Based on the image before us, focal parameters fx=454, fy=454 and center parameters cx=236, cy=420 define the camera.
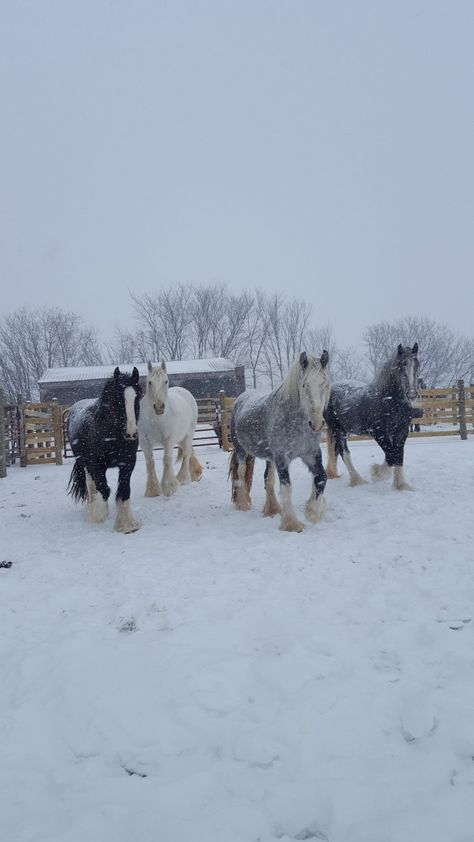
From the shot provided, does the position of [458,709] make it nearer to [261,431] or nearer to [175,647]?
[175,647]

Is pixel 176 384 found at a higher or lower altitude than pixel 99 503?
higher

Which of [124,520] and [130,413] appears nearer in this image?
[130,413]

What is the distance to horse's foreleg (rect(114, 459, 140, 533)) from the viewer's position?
17.3 ft

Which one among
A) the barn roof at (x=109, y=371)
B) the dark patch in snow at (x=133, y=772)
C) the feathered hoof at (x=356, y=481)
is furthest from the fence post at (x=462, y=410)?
the barn roof at (x=109, y=371)

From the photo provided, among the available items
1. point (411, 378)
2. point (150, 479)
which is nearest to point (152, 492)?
point (150, 479)

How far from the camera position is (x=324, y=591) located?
3256mm

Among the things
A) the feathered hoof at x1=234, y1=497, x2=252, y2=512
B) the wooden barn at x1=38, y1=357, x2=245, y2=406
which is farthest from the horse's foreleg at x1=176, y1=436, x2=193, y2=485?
the wooden barn at x1=38, y1=357, x2=245, y2=406

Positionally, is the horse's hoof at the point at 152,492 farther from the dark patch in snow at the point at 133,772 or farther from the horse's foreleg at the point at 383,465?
the dark patch in snow at the point at 133,772

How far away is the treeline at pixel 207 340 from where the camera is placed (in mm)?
43750

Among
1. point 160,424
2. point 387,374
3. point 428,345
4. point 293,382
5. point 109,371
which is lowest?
point 160,424

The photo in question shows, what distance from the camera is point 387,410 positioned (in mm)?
6625

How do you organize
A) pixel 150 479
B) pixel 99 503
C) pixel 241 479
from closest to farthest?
pixel 99 503
pixel 241 479
pixel 150 479

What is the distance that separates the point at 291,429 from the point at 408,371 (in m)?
2.31

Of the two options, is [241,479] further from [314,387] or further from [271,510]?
[314,387]
